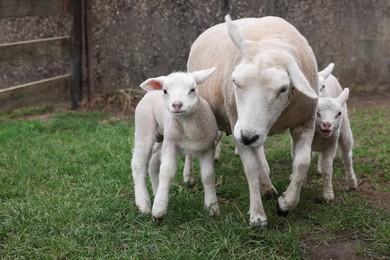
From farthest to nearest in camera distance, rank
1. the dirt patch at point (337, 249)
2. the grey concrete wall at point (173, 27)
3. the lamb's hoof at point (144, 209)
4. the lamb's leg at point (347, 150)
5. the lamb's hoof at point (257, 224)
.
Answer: the grey concrete wall at point (173, 27), the lamb's leg at point (347, 150), the lamb's hoof at point (144, 209), the lamb's hoof at point (257, 224), the dirt patch at point (337, 249)

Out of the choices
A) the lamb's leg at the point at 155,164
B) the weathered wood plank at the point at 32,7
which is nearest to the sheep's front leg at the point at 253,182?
the lamb's leg at the point at 155,164

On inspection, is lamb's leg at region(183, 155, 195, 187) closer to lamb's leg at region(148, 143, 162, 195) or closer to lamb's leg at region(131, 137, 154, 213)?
lamb's leg at region(148, 143, 162, 195)

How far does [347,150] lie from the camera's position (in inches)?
214

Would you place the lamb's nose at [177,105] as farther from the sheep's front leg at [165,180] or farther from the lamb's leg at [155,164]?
the lamb's leg at [155,164]

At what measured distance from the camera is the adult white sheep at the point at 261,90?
3836 millimetres

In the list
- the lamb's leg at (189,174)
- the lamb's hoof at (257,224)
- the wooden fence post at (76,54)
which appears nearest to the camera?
the lamb's hoof at (257,224)

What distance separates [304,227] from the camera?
14.7 ft

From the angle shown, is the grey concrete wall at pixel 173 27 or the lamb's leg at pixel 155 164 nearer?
the lamb's leg at pixel 155 164

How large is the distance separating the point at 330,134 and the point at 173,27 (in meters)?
5.10

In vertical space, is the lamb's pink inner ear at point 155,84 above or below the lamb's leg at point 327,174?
above

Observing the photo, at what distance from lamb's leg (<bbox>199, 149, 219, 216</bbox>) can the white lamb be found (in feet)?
3.31

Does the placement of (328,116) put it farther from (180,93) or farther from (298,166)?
(180,93)

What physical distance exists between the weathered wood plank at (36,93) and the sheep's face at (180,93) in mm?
4607

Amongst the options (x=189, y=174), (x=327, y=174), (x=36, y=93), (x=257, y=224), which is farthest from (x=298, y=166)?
(x=36, y=93)
